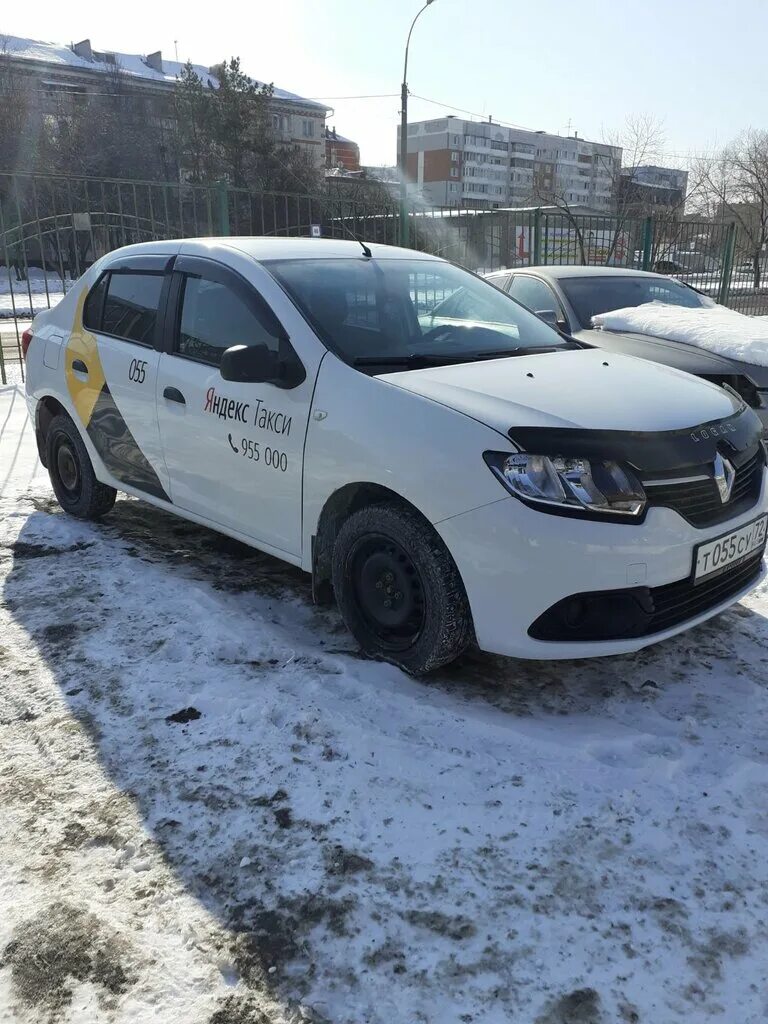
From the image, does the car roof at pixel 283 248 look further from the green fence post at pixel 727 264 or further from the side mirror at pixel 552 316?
the green fence post at pixel 727 264

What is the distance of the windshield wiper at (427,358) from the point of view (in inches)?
130

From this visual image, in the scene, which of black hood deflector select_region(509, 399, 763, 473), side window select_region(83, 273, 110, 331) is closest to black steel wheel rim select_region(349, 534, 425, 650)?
black hood deflector select_region(509, 399, 763, 473)

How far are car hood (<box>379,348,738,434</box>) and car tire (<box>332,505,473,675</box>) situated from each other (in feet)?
1.55

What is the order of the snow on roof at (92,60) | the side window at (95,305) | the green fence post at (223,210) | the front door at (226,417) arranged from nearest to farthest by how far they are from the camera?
the front door at (226,417), the side window at (95,305), the green fence post at (223,210), the snow on roof at (92,60)

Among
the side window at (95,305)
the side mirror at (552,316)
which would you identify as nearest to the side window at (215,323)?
the side window at (95,305)

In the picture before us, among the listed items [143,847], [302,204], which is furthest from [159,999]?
[302,204]

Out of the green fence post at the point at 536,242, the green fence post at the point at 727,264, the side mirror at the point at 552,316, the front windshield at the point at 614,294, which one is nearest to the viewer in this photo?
the side mirror at the point at 552,316

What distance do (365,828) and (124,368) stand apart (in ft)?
9.61

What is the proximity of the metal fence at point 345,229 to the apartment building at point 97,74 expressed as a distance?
134ft

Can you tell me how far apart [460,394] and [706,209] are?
93.7 ft

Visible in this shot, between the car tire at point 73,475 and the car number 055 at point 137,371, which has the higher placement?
the car number 055 at point 137,371

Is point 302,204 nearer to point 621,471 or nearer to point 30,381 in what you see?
point 30,381

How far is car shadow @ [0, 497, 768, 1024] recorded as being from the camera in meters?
2.05

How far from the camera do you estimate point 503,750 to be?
2693 mm
